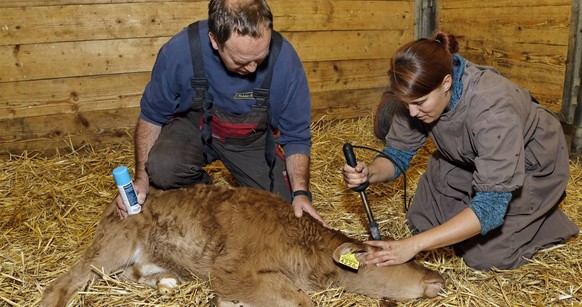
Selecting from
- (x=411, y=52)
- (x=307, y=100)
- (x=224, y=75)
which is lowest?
(x=307, y=100)

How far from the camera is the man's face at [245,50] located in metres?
3.71

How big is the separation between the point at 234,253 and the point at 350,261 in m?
0.83

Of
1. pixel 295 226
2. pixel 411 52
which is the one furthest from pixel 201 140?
pixel 411 52

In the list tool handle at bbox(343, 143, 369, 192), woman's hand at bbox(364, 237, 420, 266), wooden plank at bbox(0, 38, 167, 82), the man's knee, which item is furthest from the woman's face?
wooden plank at bbox(0, 38, 167, 82)

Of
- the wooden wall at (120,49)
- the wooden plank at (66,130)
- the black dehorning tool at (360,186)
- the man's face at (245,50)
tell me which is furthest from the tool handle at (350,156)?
the wooden plank at (66,130)

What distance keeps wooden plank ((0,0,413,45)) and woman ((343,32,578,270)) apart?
11.0 ft

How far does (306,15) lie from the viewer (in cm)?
714

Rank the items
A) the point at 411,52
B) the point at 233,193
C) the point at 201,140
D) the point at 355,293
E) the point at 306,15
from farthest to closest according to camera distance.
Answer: the point at 306,15
the point at 201,140
the point at 233,193
the point at 355,293
the point at 411,52

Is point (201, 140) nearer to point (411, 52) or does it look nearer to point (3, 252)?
point (3, 252)

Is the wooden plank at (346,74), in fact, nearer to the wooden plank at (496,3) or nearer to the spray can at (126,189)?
the wooden plank at (496,3)

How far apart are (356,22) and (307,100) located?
3259 millimetres

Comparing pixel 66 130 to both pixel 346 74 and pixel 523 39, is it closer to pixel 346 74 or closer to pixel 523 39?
pixel 346 74

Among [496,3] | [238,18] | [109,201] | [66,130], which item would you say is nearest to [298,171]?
[238,18]

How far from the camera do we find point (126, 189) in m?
3.70
